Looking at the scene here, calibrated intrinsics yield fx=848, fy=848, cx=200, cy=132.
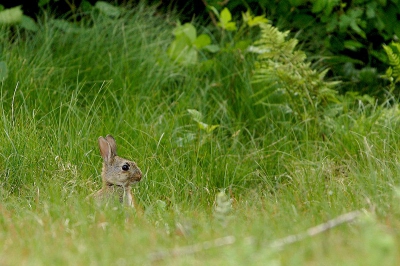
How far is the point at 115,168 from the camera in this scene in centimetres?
600

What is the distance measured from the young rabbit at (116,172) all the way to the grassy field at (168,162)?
13 cm

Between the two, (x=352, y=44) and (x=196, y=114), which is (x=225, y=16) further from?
(x=196, y=114)

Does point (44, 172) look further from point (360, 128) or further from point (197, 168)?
point (360, 128)

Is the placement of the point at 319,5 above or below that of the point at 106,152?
above

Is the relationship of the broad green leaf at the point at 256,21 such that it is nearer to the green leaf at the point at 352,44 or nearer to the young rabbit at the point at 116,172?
the green leaf at the point at 352,44

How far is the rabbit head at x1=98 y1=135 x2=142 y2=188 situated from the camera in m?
5.93

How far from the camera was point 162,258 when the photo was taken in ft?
11.3

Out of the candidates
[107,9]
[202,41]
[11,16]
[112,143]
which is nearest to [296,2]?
[202,41]

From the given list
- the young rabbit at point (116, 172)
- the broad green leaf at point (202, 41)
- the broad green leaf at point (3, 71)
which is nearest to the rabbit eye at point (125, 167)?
the young rabbit at point (116, 172)

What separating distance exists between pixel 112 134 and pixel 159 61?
1518 mm

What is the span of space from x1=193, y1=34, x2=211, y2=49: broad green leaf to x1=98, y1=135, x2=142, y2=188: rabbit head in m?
2.32

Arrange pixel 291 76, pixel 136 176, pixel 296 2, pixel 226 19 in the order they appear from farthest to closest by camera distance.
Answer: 1. pixel 296 2
2. pixel 226 19
3. pixel 291 76
4. pixel 136 176

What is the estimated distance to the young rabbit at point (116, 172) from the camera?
5.86 m

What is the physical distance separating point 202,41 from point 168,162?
2.03 metres
